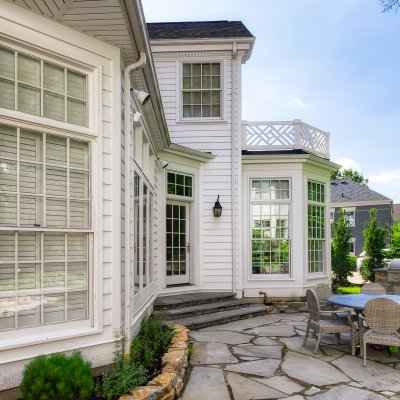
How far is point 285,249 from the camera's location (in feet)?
29.0

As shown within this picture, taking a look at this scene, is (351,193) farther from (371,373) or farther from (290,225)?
(371,373)

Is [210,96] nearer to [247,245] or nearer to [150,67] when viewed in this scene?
[247,245]

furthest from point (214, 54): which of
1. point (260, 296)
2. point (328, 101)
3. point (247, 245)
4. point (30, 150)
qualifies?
point (328, 101)

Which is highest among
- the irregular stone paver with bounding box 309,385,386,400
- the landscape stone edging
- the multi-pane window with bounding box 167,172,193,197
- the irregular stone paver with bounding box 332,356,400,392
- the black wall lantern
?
the multi-pane window with bounding box 167,172,193,197

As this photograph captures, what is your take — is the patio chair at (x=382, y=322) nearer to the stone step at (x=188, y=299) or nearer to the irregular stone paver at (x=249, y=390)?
the irregular stone paver at (x=249, y=390)

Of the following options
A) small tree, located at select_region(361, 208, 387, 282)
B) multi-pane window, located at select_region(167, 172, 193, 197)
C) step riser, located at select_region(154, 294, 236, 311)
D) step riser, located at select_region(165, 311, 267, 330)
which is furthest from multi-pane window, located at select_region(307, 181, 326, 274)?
small tree, located at select_region(361, 208, 387, 282)

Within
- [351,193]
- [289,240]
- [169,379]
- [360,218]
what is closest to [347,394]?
[169,379]

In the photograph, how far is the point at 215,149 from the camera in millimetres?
8719

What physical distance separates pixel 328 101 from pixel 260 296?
57.4 ft

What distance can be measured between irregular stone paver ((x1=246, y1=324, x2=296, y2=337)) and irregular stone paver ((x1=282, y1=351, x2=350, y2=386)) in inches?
45.8

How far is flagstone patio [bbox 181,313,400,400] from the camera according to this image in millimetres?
3883

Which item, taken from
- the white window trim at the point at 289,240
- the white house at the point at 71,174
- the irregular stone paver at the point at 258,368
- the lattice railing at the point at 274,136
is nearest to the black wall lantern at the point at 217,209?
the white window trim at the point at 289,240

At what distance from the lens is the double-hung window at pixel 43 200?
3088mm

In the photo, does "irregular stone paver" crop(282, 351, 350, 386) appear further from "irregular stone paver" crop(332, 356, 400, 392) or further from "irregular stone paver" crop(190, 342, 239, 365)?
"irregular stone paver" crop(190, 342, 239, 365)
